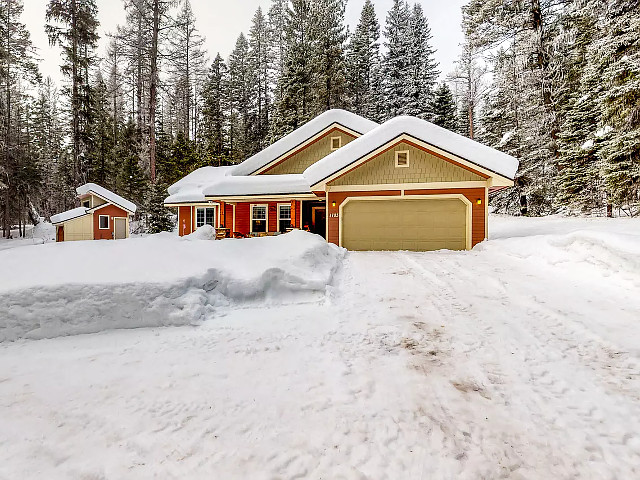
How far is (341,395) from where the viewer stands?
237 centimetres

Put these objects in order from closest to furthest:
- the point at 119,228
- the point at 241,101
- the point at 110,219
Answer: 1. the point at 110,219
2. the point at 119,228
3. the point at 241,101

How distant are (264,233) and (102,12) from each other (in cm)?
2035

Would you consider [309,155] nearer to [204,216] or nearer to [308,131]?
[308,131]

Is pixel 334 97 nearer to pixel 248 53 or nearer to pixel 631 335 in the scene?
pixel 248 53

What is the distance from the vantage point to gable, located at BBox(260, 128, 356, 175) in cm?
1533

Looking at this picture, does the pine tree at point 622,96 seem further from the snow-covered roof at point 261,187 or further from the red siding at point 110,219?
the red siding at point 110,219

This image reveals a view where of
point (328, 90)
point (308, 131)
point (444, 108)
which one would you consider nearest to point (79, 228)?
point (308, 131)

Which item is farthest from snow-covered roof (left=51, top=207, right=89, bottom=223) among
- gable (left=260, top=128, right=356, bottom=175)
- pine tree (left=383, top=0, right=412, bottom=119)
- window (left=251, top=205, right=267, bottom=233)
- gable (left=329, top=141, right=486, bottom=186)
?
pine tree (left=383, top=0, right=412, bottom=119)

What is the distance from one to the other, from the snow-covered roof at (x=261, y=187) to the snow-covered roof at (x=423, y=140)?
91.1 inches

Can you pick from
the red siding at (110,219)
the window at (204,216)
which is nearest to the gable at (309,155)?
the window at (204,216)

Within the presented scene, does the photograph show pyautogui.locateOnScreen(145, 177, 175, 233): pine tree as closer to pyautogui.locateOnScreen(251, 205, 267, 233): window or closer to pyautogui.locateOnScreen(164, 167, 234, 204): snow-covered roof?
pyautogui.locateOnScreen(164, 167, 234, 204): snow-covered roof

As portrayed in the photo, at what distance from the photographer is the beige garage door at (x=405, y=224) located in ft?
34.8

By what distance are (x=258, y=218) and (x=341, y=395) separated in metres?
13.1

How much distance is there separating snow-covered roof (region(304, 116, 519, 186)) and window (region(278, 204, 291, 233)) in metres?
3.50
